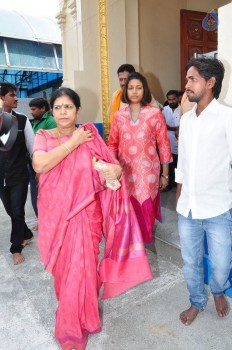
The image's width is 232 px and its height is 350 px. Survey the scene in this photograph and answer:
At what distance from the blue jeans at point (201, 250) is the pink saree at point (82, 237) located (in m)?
0.27

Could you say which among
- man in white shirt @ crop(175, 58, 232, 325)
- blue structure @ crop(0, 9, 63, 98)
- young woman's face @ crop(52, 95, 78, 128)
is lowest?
man in white shirt @ crop(175, 58, 232, 325)

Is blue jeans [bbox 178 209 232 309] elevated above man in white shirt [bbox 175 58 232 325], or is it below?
below

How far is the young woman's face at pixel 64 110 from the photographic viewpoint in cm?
179

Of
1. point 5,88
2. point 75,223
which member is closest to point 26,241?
point 5,88

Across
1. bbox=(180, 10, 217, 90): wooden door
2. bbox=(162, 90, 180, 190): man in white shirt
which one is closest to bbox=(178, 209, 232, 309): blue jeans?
bbox=(162, 90, 180, 190): man in white shirt

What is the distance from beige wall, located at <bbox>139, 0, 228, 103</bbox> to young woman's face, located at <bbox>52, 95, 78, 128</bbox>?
408 cm

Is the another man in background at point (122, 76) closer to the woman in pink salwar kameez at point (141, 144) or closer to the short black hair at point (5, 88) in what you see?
the woman in pink salwar kameez at point (141, 144)

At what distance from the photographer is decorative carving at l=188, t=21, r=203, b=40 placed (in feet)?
19.1

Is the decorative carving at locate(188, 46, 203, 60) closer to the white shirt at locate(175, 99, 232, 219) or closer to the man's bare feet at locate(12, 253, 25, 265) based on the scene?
the white shirt at locate(175, 99, 232, 219)

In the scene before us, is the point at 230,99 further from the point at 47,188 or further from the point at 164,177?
the point at 47,188

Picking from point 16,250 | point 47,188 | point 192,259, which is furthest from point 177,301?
point 16,250

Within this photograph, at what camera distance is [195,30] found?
5.85 m

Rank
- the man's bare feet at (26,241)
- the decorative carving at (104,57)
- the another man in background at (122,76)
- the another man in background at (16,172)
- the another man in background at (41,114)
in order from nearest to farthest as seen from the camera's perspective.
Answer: the another man in background at (16,172) → the another man in background at (122,76) → the man's bare feet at (26,241) → the another man in background at (41,114) → the decorative carving at (104,57)

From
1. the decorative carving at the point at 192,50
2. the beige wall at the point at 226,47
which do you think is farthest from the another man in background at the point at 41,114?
the decorative carving at the point at 192,50
